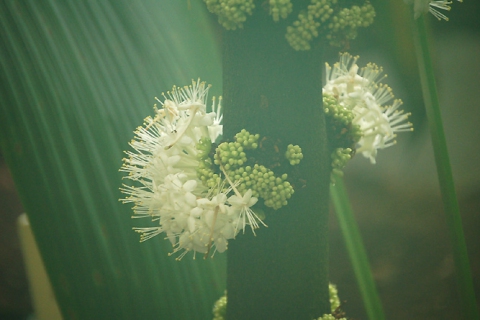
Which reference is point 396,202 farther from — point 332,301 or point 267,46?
point 267,46

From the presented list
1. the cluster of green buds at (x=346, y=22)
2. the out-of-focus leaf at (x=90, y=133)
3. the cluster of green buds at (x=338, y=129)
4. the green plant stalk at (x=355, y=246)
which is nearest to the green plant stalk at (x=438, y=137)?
the cluster of green buds at (x=346, y=22)

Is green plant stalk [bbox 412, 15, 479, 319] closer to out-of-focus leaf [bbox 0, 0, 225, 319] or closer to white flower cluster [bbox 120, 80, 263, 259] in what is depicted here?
white flower cluster [bbox 120, 80, 263, 259]

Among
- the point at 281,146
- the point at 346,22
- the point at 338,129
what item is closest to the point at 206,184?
the point at 281,146

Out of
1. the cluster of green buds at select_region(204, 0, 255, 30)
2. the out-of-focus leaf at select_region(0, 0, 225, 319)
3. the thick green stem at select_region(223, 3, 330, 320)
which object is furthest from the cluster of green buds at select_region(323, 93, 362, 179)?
→ the out-of-focus leaf at select_region(0, 0, 225, 319)

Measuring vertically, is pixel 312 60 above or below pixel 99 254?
above

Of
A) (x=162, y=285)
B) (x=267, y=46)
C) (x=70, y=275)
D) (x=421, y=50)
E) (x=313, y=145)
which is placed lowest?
(x=162, y=285)

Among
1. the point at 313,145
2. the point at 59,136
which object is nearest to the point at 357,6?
the point at 313,145
